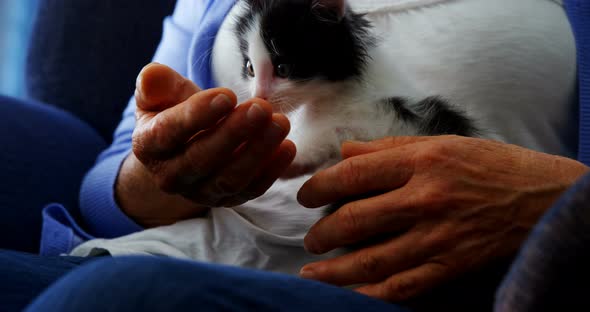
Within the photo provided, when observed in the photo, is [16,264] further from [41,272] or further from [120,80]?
[120,80]

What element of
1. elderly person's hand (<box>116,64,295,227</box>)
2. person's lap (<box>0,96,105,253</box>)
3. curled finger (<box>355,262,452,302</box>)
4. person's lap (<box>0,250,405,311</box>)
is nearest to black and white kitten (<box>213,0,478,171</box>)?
elderly person's hand (<box>116,64,295,227</box>)

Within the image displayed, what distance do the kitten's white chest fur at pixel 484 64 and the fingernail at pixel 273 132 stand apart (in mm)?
191

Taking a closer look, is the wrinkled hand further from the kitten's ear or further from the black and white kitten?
the kitten's ear

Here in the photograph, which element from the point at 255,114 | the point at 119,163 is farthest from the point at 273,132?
the point at 119,163

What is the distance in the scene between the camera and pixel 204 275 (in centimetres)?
50

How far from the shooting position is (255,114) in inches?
26.3

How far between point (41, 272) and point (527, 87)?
812 millimetres

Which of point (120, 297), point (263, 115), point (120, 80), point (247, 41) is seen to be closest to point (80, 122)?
point (120, 80)

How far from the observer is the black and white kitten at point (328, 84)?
0.83 metres

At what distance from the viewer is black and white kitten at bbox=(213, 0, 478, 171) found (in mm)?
833

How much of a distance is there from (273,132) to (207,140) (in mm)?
83

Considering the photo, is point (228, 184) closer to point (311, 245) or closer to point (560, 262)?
point (311, 245)

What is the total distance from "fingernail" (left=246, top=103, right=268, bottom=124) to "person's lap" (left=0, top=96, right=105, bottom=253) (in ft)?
2.27

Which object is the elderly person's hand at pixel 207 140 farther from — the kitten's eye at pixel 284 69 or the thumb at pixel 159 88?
the kitten's eye at pixel 284 69
